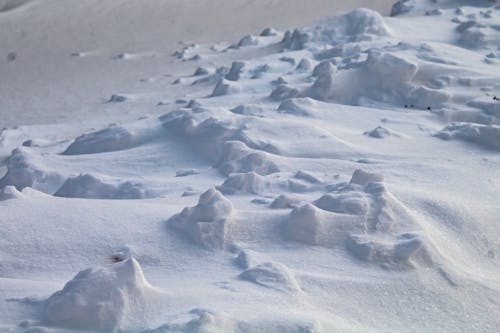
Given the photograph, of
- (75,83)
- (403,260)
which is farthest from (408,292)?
(75,83)

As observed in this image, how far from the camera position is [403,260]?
176cm

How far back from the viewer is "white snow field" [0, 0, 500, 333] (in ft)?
4.91

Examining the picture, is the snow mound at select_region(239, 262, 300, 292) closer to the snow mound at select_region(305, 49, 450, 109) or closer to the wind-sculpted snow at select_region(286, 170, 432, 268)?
the wind-sculpted snow at select_region(286, 170, 432, 268)

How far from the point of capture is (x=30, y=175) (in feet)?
9.11

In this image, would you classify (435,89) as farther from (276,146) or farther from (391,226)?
(391,226)

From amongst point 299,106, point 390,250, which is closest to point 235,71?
point 299,106

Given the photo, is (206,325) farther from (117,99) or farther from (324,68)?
(117,99)

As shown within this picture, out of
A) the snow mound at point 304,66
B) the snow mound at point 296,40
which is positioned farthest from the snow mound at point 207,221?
the snow mound at point 296,40

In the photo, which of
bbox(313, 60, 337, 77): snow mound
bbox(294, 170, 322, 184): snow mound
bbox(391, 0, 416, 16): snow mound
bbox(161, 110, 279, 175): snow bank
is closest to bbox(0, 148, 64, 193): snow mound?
bbox(161, 110, 279, 175): snow bank

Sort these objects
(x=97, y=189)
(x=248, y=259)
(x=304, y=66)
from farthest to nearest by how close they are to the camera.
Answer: (x=304, y=66) < (x=97, y=189) < (x=248, y=259)

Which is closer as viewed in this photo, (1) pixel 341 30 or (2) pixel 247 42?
(1) pixel 341 30

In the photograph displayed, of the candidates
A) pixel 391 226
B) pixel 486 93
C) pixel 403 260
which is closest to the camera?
pixel 403 260

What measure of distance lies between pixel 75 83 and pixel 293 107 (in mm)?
2075

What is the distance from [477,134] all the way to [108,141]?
4.81 ft
